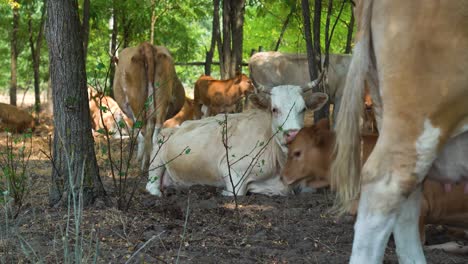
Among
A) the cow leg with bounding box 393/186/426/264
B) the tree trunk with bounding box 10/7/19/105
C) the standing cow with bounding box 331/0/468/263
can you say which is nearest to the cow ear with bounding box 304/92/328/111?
the cow leg with bounding box 393/186/426/264

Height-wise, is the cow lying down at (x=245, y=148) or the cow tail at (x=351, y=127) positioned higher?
the cow tail at (x=351, y=127)

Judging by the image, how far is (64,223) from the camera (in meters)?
5.78

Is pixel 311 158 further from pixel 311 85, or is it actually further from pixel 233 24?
pixel 233 24

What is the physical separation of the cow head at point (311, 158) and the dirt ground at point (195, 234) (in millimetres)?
326

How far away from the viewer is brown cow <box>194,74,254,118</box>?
1631 cm

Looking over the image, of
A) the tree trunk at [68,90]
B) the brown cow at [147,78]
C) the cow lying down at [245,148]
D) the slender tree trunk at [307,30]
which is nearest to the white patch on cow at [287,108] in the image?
the cow lying down at [245,148]

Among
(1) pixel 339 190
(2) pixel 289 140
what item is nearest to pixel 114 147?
(2) pixel 289 140

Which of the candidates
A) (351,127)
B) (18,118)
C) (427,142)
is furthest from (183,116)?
(427,142)

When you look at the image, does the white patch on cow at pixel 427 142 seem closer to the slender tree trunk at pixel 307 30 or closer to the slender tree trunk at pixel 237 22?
the slender tree trunk at pixel 307 30

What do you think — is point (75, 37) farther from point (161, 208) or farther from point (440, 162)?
point (440, 162)

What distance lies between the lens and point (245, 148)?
28.7 ft

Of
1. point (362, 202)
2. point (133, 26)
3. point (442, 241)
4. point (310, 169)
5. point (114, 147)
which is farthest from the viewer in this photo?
point (133, 26)

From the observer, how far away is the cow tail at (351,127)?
4.57 meters

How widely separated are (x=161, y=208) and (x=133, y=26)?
15.5 m
